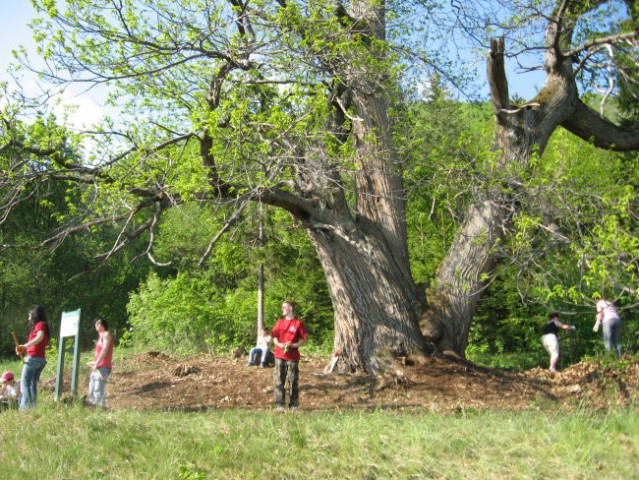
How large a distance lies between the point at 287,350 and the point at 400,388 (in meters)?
2.21

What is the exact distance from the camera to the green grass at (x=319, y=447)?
5.24 m

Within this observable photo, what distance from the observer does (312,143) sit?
1138cm

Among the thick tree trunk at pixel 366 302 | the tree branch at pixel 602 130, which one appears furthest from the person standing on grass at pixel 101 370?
the tree branch at pixel 602 130

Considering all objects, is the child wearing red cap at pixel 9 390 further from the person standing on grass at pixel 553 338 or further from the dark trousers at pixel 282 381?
the person standing on grass at pixel 553 338

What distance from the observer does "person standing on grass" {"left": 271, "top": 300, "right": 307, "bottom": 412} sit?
916 cm

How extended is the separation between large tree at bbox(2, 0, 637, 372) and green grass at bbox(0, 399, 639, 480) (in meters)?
3.02

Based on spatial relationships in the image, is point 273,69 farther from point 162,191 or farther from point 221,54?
point 162,191

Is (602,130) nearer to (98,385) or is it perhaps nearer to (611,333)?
(611,333)

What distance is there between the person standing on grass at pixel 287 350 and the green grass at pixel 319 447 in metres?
1.64

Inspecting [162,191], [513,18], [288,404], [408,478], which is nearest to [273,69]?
[162,191]

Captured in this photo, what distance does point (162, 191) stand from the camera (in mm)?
9859

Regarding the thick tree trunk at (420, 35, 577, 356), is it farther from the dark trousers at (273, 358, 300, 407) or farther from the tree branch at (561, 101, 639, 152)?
the dark trousers at (273, 358, 300, 407)

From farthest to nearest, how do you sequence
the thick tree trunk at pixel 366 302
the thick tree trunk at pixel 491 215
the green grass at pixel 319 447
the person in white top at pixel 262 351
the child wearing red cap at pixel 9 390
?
1. the person in white top at pixel 262 351
2. the thick tree trunk at pixel 366 302
3. the thick tree trunk at pixel 491 215
4. the child wearing red cap at pixel 9 390
5. the green grass at pixel 319 447

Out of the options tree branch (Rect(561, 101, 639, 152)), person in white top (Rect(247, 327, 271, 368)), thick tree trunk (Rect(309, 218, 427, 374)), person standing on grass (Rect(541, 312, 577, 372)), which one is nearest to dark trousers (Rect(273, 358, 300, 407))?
thick tree trunk (Rect(309, 218, 427, 374))
